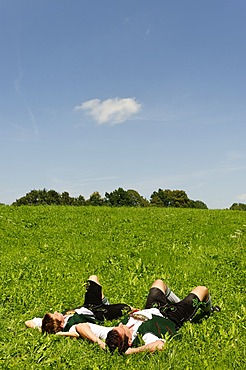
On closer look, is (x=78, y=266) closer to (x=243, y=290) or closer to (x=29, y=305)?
(x=29, y=305)

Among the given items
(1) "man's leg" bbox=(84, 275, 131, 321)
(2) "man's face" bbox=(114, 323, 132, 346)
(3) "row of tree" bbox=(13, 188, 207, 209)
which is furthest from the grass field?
(3) "row of tree" bbox=(13, 188, 207, 209)

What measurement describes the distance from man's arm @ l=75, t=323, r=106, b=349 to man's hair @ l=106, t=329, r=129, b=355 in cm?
13

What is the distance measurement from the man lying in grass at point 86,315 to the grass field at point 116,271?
211mm

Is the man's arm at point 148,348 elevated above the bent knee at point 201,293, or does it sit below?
below

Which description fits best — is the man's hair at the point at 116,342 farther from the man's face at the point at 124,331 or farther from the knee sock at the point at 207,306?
the knee sock at the point at 207,306

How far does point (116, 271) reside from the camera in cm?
938

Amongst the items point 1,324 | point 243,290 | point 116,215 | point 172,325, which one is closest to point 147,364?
point 172,325

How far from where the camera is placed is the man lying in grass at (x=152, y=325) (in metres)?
5.49

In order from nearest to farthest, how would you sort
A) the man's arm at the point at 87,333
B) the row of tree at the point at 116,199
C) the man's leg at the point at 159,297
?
the man's arm at the point at 87,333, the man's leg at the point at 159,297, the row of tree at the point at 116,199

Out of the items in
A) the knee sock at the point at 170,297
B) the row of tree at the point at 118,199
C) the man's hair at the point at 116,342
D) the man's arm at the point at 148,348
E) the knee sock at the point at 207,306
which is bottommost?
the man's arm at the point at 148,348

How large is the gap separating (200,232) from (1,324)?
28.5 feet

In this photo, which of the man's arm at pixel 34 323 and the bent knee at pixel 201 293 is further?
the bent knee at pixel 201 293


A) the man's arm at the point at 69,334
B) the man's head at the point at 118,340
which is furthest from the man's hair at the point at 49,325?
the man's head at the point at 118,340

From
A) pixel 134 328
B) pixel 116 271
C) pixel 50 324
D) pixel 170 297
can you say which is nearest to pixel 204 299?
pixel 170 297
